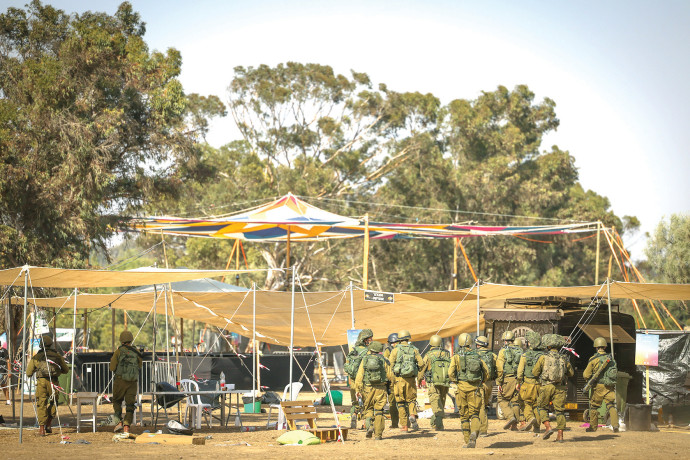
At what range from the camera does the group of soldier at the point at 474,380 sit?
1257cm

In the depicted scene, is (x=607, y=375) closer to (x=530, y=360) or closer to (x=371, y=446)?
(x=530, y=360)

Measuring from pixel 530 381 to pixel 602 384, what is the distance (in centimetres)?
158

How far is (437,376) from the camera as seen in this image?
1486 centimetres

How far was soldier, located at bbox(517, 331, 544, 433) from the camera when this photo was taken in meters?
13.6

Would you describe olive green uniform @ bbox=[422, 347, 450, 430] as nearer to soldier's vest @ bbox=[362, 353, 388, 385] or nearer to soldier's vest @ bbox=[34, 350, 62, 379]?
soldier's vest @ bbox=[362, 353, 388, 385]

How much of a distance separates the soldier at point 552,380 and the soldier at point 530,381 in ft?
0.50

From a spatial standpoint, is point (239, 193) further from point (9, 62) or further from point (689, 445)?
point (689, 445)

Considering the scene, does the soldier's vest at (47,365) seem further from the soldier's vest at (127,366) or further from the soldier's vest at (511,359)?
the soldier's vest at (511,359)

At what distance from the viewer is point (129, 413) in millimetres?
13453

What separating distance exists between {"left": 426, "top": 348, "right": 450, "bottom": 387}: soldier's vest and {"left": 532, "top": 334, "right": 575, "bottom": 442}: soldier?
5.97 feet

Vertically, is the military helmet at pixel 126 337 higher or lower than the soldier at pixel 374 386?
higher

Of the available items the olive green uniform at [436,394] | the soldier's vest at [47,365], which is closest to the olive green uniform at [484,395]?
the olive green uniform at [436,394]

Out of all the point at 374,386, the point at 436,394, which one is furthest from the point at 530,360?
the point at 374,386

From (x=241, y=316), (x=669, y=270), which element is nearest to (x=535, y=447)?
(x=241, y=316)
